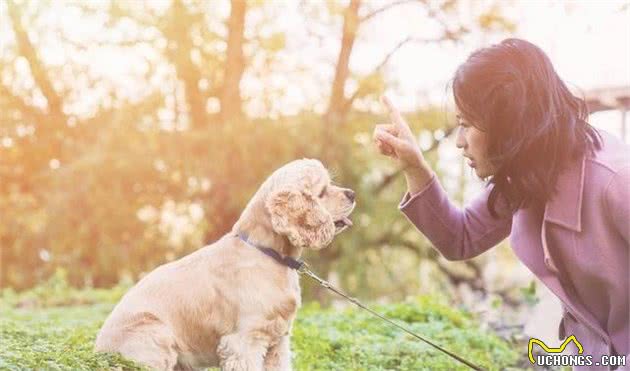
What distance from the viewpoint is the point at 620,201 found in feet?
11.2

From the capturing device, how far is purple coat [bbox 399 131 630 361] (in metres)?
3.53

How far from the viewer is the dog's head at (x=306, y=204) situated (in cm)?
457

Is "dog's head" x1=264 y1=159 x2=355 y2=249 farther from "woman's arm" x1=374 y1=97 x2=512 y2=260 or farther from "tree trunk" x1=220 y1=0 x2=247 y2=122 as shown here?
"tree trunk" x1=220 y1=0 x2=247 y2=122

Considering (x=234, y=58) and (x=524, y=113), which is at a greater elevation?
(x=234, y=58)

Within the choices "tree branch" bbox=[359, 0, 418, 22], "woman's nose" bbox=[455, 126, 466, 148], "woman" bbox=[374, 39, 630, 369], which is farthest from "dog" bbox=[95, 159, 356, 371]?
"tree branch" bbox=[359, 0, 418, 22]

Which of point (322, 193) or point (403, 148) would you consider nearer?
point (403, 148)

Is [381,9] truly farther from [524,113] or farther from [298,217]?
[524,113]

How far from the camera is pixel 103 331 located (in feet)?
14.4

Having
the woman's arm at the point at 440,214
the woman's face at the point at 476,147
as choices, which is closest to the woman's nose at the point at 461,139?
the woman's face at the point at 476,147

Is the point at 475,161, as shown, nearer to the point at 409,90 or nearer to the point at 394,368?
the point at 394,368

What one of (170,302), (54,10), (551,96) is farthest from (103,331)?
(54,10)

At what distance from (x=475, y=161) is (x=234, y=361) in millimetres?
1561

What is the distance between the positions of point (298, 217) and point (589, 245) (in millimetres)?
1623

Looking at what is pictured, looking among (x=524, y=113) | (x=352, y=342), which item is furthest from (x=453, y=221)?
(x=352, y=342)
